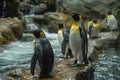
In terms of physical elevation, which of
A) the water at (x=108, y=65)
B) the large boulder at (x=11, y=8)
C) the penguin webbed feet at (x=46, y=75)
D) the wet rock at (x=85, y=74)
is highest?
the penguin webbed feet at (x=46, y=75)

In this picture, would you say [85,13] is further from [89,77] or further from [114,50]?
[89,77]

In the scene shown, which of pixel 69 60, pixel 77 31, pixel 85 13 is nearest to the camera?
pixel 77 31

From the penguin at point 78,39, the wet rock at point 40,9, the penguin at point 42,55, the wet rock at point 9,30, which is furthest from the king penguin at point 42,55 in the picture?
the wet rock at point 40,9

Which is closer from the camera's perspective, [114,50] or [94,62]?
[94,62]

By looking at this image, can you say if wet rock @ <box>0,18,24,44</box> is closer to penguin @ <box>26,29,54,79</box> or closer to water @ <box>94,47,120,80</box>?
water @ <box>94,47,120,80</box>

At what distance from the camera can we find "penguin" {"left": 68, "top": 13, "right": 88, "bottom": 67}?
27.6 ft

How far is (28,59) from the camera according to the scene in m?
12.2

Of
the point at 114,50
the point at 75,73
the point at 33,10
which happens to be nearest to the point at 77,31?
the point at 75,73

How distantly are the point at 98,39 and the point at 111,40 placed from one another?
61cm

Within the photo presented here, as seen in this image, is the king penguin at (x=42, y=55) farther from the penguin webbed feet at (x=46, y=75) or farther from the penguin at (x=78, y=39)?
the penguin at (x=78, y=39)

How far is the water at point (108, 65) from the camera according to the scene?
10328 millimetres

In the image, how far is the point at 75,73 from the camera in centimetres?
789

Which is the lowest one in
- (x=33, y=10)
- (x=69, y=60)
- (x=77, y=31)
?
(x=33, y=10)

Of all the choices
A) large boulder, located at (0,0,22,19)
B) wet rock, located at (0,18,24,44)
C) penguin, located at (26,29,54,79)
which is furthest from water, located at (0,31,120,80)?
large boulder, located at (0,0,22,19)
